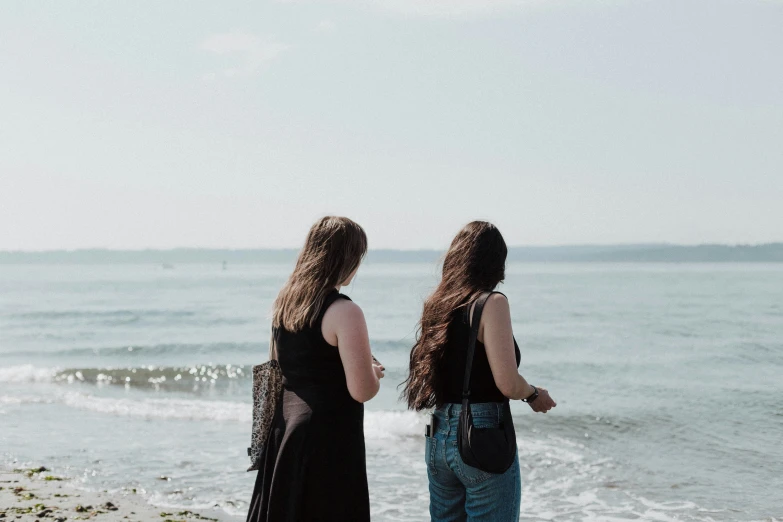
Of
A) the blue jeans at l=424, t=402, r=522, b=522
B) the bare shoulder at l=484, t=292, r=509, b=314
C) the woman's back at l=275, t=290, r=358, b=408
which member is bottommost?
the blue jeans at l=424, t=402, r=522, b=522

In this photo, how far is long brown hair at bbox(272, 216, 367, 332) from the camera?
3.16m

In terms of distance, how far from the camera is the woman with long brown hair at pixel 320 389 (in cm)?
314

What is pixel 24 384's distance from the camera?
15.5 m

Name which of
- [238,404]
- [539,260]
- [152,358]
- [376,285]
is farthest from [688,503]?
[539,260]

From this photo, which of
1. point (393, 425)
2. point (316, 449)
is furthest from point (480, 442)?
point (393, 425)

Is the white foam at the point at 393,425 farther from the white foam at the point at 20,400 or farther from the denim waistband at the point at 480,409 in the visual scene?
the denim waistband at the point at 480,409

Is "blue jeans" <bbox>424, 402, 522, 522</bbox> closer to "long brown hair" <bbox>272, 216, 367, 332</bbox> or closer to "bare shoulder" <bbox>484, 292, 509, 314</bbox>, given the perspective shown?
"bare shoulder" <bbox>484, 292, 509, 314</bbox>

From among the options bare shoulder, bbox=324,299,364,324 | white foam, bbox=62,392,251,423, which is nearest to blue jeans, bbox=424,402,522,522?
bare shoulder, bbox=324,299,364,324

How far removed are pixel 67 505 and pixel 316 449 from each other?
425cm

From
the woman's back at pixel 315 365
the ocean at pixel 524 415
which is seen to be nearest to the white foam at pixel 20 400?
the ocean at pixel 524 415

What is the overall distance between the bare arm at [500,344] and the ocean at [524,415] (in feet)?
1.79

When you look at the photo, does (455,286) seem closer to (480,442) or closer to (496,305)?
(496,305)

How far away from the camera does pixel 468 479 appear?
10.5ft

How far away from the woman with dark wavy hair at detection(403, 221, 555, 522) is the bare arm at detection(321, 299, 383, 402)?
277 mm
